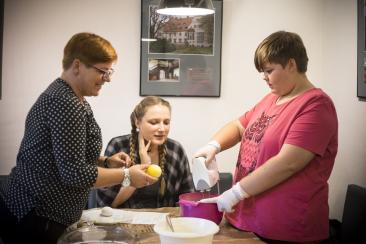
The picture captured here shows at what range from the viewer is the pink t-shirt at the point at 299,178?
1.64 meters

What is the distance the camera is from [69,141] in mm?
1516

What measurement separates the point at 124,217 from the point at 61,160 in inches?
19.8

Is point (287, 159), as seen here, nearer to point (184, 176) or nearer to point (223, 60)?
point (184, 176)

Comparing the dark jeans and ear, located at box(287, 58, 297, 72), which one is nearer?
the dark jeans

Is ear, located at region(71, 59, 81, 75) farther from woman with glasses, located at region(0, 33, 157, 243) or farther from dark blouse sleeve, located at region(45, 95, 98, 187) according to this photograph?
dark blouse sleeve, located at region(45, 95, 98, 187)

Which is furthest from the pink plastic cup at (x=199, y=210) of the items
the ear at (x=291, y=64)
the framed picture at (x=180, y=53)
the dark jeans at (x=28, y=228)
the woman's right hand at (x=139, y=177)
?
the framed picture at (x=180, y=53)

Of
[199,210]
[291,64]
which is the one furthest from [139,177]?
[291,64]

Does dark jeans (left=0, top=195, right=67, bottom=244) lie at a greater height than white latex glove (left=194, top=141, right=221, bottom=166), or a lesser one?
lesser

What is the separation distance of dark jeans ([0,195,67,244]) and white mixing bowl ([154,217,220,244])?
0.43 m

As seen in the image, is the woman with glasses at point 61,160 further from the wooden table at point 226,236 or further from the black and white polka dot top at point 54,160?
the wooden table at point 226,236

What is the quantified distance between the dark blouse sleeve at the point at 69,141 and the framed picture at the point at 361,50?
→ 5.90ft

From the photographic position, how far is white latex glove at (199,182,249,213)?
1687mm

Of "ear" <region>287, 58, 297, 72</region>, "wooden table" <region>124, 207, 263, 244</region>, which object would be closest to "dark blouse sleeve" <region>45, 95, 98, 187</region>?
"wooden table" <region>124, 207, 263, 244</region>

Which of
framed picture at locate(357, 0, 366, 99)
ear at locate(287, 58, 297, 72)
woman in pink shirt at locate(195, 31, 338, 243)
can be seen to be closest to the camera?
woman in pink shirt at locate(195, 31, 338, 243)
